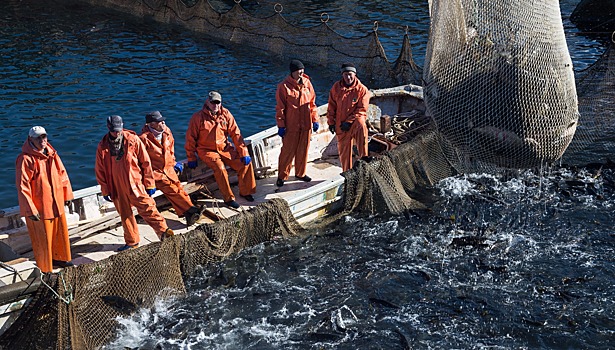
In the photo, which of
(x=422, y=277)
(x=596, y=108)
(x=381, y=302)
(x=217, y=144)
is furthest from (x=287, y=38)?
(x=381, y=302)

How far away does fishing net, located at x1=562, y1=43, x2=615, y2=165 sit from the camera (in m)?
15.0

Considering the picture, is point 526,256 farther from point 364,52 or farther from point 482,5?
point 364,52

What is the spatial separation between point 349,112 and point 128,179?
407 centimetres

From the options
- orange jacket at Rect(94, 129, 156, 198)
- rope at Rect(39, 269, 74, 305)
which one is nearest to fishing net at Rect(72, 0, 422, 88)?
orange jacket at Rect(94, 129, 156, 198)

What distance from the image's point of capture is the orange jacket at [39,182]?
29.4 ft

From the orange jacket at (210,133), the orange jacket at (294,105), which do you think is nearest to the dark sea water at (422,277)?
the orange jacket at (210,133)

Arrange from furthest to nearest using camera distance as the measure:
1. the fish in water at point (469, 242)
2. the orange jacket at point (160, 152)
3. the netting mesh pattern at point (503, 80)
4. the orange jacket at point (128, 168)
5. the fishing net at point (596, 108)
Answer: the fishing net at point (596, 108) < the fish in water at point (469, 242) < the orange jacket at point (160, 152) < the orange jacket at point (128, 168) < the netting mesh pattern at point (503, 80)

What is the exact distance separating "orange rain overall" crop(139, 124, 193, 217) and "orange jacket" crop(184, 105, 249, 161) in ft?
1.99

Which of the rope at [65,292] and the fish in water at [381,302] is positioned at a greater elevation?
the rope at [65,292]

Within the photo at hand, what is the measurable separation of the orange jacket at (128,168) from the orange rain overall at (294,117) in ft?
8.29

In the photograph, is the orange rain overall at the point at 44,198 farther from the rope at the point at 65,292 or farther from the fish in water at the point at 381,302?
the fish in water at the point at 381,302

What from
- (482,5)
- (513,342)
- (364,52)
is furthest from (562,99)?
(364,52)

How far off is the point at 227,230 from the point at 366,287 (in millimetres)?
2153

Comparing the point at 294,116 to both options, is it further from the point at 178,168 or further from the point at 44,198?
the point at 44,198
